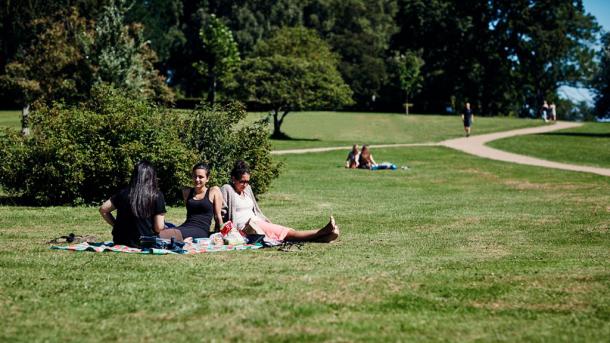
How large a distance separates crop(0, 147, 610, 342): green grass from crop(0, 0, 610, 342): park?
0.09ft

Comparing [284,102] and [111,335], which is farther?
[284,102]

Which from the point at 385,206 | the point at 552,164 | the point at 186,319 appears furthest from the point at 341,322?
the point at 552,164

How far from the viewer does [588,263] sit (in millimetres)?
9203

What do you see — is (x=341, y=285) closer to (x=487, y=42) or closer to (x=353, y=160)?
(x=353, y=160)

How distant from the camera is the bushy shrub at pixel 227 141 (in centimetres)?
1795

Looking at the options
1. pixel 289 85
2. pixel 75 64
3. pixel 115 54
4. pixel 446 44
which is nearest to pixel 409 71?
pixel 446 44

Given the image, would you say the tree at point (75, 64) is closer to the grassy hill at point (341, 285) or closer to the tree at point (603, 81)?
the grassy hill at point (341, 285)

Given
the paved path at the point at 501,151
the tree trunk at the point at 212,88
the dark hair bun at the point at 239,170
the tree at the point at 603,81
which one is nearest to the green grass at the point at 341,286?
the dark hair bun at the point at 239,170

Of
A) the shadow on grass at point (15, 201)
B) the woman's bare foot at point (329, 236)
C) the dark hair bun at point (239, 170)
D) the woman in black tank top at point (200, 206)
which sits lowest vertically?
the shadow on grass at point (15, 201)

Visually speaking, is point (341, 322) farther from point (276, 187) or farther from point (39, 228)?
point (276, 187)

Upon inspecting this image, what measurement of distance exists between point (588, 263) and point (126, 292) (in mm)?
5555

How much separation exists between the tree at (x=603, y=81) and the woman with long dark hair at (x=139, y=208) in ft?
269

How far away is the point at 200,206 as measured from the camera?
430 inches

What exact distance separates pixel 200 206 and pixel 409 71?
2714 inches
